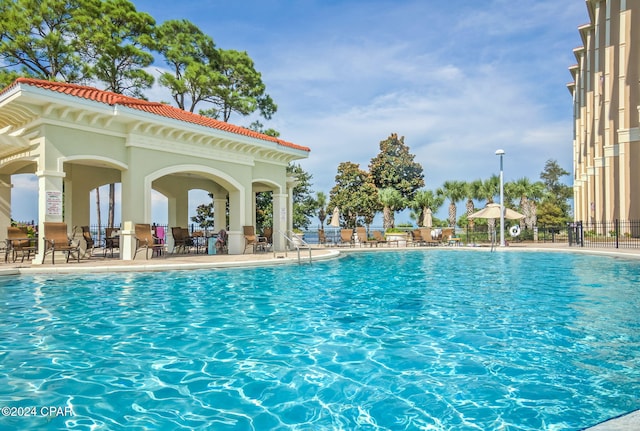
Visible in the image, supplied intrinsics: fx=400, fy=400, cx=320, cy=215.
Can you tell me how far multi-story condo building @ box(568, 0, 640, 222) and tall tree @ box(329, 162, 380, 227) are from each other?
17220mm

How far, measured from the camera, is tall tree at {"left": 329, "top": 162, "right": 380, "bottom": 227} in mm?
34188

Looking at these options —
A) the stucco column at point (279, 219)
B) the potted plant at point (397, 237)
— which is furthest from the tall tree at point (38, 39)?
the potted plant at point (397, 237)

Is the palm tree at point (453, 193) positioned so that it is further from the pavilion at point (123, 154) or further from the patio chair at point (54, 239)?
the patio chair at point (54, 239)

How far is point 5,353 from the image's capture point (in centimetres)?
469

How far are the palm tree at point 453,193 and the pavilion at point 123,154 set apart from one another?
1708 cm

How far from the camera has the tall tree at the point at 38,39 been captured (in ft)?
70.1

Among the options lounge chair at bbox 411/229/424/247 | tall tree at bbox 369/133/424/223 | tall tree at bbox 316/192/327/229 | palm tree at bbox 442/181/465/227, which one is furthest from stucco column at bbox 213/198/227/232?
tall tree at bbox 369/133/424/223

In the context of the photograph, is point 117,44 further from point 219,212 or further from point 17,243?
point 17,243

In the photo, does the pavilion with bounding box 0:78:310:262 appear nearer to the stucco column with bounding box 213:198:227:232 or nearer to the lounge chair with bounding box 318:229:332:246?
the stucco column with bounding box 213:198:227:232

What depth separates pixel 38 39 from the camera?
22.1 meters

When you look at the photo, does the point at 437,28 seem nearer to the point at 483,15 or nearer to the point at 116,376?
the point at 483,15

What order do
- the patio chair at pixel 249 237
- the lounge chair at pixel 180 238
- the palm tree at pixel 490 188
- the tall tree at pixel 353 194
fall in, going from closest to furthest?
the patio chair at pixel 249 237 → the lounge chair at pixel 180 238 → the palm tree at pixel 490 188 → the tall tree at pixel 353 194

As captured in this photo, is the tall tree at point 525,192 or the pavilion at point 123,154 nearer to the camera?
the pavilion at point 123,154

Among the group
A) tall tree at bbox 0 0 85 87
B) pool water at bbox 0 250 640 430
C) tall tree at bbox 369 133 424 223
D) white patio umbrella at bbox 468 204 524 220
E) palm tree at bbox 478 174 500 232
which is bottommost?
pool water at bbox 0 250 640 430
